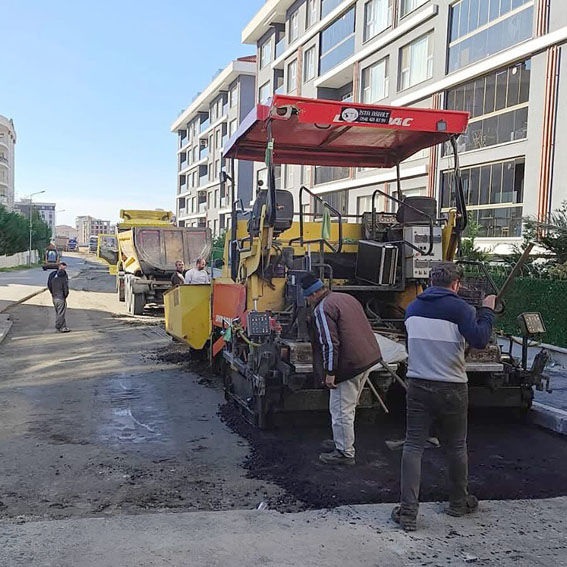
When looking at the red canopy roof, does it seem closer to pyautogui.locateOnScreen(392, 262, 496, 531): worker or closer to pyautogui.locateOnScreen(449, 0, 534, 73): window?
pyautogui.locateOnScreen(392, 262, 496, 531): worker

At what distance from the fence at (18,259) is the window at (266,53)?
78.3 ft

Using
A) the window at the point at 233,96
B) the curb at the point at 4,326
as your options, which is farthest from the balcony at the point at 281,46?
the curb at the point at 4,326

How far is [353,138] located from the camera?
25.5 feet

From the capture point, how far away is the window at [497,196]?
18.7 meters

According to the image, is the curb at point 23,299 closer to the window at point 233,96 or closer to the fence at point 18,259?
the fence at point 18,259

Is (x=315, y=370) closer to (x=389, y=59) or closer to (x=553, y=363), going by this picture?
(x=553, y=363)

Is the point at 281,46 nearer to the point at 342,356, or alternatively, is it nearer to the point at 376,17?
the point at 376,17

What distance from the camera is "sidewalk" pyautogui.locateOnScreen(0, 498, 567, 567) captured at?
144 inches

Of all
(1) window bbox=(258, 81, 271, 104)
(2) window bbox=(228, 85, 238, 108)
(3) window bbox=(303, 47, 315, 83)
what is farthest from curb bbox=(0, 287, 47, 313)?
(2) window bbox=(228, 85, 238, 108)

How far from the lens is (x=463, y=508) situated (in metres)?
4.36

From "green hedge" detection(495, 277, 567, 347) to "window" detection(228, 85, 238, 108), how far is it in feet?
136

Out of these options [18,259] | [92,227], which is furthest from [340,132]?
[92,227]

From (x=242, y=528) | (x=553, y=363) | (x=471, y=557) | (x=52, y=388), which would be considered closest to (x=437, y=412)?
(x=471, y=557)

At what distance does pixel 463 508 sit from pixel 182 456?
252 centimetres
